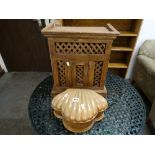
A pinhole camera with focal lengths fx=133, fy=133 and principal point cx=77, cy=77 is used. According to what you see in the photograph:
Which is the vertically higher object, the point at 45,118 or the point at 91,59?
the point at 91,59

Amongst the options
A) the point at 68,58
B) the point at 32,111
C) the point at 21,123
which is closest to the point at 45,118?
the point at 32,111

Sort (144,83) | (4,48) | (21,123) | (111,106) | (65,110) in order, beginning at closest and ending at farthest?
(65,110), (111,106), (21,123), (144,83), (4,48)

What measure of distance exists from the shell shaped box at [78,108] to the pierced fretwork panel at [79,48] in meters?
0.23

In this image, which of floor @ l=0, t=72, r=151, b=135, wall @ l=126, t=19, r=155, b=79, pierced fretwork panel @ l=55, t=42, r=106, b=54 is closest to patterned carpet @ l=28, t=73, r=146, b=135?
pierced fretwork panel @ l=55, t=42, r=106, b=54

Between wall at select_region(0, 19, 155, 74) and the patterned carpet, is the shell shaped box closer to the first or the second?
the patterned carpet

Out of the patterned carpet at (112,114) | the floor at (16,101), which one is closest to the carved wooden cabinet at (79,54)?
the patterned carpet at (112,114)

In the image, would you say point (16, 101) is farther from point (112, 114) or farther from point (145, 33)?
point (145, 33)

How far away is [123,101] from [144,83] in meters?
0.87

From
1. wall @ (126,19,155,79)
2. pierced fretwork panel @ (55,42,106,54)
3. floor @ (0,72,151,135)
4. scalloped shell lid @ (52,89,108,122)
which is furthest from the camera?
wall @ (126,19,155,79)

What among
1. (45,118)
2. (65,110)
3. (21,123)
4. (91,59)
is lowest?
(21,123)

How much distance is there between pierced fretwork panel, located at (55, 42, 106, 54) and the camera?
737mm

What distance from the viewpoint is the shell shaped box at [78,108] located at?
631 millimetres

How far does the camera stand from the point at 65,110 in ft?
2.14

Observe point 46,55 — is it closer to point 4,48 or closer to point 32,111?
point 4,48
